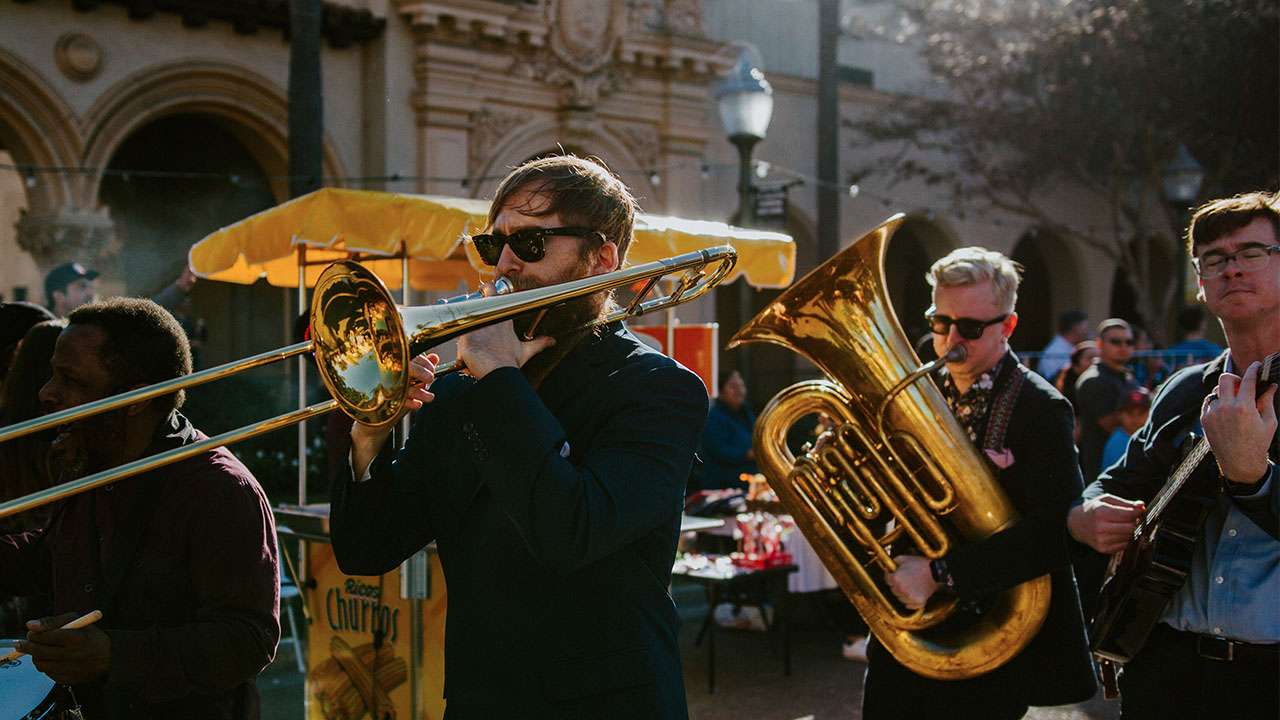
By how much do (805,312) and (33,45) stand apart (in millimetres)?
9334

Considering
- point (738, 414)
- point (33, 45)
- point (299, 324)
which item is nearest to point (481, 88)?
point (33, 45)

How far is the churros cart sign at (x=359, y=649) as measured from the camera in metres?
4.41

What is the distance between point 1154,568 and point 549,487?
5.48ft

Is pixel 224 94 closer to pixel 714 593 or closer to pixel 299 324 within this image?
pixel 299 324

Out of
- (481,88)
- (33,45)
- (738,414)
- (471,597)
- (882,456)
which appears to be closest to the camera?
(471,597)

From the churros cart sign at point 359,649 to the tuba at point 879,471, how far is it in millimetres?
1672

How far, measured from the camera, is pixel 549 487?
1.88m

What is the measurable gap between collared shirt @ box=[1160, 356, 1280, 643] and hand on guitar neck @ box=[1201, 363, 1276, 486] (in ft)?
0.41

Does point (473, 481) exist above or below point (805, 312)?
below

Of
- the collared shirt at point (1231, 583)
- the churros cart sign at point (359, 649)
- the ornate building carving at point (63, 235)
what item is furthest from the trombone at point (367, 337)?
the ornate building carving at point (63, 235)

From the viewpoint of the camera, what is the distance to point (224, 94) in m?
11.8

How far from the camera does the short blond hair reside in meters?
3.58

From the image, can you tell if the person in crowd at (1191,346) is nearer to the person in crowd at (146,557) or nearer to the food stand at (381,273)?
the food stand at (381,273)

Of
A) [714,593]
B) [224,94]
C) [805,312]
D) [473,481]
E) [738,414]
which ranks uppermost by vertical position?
[224,94]
